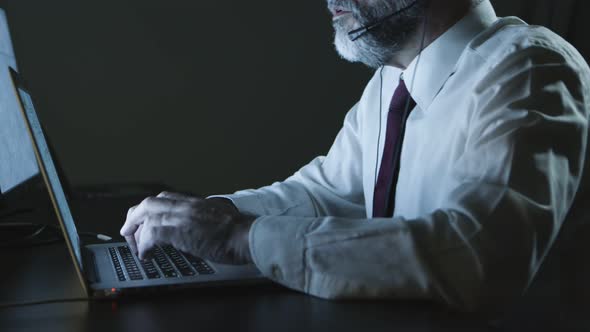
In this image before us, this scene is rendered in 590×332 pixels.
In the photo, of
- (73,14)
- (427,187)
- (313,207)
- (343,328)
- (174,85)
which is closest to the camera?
(343,328)

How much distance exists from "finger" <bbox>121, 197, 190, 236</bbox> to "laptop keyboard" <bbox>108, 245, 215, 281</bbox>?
6 cm

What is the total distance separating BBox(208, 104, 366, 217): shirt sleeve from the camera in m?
1.32

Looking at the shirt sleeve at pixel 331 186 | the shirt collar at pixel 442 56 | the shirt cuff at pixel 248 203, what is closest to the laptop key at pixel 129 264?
the shirt cuff at pixel 248 203

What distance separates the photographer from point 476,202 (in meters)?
0.75

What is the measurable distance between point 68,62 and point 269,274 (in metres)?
2.23

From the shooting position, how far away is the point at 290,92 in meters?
2.99

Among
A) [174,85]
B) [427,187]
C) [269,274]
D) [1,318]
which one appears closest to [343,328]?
[269,274]

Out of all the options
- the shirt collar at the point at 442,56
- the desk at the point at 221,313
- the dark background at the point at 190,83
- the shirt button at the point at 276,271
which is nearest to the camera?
the desk at the point at 221,313

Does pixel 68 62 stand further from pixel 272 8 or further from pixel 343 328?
pixel 343 328

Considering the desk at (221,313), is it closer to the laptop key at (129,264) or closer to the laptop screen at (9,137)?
the laptop key at (129,264)

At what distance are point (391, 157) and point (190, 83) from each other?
186 cm

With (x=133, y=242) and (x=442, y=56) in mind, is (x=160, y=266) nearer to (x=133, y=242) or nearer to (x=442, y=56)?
(x=133, y=242)

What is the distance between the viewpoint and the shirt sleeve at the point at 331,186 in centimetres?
132

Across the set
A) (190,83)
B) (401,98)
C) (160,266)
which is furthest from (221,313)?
(190,83)
